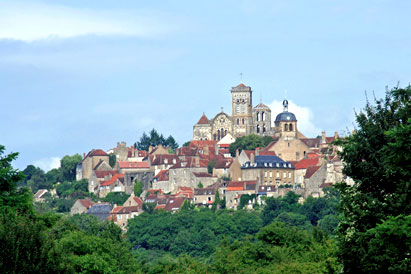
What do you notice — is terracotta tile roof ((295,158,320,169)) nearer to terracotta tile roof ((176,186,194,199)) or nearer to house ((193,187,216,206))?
house ((193,187,216,206))

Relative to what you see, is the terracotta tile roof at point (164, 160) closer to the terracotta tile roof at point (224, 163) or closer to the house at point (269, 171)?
the terracotta tile roof at point (224, 163)

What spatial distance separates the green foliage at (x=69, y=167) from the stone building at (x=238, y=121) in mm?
21540

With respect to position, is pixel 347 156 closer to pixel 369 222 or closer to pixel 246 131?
pixel 369 222

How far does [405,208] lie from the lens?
26.2 metres

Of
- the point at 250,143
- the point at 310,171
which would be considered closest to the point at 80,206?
the point at 250,143

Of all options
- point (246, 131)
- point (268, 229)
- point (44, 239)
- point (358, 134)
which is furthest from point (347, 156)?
point (246, 131)

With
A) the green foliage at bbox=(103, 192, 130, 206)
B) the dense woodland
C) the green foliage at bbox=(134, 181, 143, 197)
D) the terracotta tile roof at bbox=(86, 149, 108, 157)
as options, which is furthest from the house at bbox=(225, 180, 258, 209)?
the dense woodland

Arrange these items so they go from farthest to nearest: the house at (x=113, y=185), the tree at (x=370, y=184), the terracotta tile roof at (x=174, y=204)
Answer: the house at (x=113, y=185)
the terracotta tile roof at (x=174, y=204)
the tree at (x=370, y=184)

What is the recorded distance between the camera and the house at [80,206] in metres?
146

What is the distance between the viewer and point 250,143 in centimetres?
16275

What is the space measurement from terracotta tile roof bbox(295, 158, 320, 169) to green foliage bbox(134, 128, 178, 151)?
4638 cm

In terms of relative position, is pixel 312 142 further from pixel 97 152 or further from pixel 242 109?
pixel 97 152

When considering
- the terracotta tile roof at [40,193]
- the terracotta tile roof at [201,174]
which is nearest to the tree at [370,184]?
the terracotta tile roof at [201,174]

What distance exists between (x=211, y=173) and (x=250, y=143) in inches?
504
